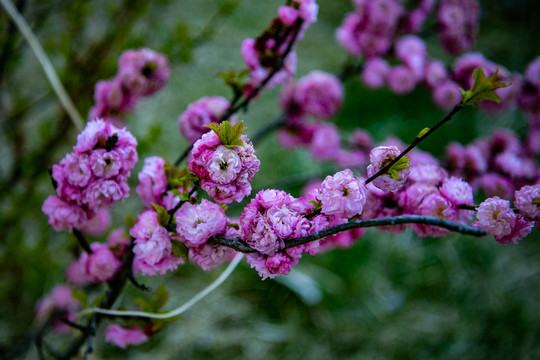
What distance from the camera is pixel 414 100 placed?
1896 millimetres

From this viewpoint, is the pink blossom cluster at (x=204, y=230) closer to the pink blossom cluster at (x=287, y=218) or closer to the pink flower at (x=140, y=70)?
the pink blossom cluster at (x=287, y=218)

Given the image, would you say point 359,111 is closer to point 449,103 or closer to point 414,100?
point 414,100

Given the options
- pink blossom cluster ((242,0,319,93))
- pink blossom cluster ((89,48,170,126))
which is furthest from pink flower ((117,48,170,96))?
pink blossom cluster ((242,0,319,93))

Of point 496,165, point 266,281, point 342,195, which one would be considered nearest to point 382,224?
point 342,195

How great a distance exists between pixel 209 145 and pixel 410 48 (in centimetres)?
81

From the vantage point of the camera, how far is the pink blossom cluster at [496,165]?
0.77 m

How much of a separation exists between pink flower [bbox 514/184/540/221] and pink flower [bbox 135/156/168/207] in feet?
1.33

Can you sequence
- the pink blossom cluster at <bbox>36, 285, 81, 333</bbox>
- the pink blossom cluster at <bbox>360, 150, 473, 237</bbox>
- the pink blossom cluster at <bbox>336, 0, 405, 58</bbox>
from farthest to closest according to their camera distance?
the pink blossom cluster at <bbox>336, 0, 405, 58</bbox>, the pink blossom cluster at <bbox>36, 285, 81, 333</bbox>, the pink blossom cluster at <bbox>360, 150, 473, 237</bbox>

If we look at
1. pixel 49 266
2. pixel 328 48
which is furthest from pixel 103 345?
pixel 328 48

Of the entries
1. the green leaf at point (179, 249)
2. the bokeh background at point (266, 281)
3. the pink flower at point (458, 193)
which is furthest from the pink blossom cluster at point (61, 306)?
the pink flower at point (458, 193)

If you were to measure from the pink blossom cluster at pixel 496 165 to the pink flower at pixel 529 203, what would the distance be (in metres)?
0.40

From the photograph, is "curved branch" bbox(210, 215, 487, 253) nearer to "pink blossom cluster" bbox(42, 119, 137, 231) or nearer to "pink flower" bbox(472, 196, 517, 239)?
"pink flower" bbox(472, 196, 517, 239)

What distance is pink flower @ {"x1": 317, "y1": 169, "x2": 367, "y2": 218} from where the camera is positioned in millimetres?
369

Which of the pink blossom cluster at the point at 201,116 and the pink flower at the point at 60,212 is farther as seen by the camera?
the pink blossom cluster at the point at 201,116
